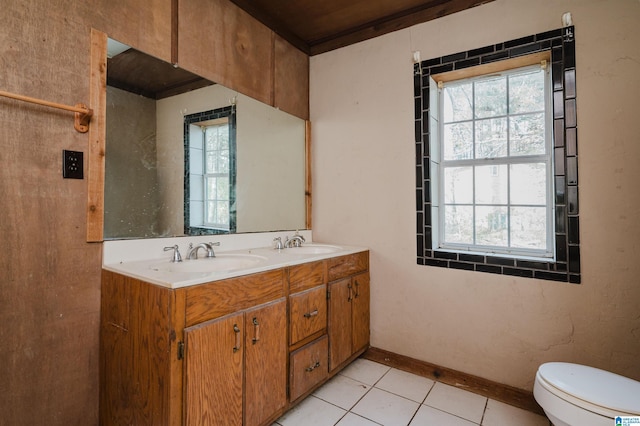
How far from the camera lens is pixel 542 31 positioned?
1.83m

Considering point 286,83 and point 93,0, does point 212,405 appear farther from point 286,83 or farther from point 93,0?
point 286,83

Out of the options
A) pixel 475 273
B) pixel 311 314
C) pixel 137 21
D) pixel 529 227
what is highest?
pixel 137 21

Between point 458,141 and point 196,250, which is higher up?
point 458,141

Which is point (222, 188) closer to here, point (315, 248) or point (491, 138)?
point (315, 248)

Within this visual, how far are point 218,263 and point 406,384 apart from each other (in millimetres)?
1439

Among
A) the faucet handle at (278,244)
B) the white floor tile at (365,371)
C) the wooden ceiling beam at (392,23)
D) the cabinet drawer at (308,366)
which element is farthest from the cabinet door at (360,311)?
the wooden ceiling beam at (392,23)

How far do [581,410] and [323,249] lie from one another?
65.4 inches

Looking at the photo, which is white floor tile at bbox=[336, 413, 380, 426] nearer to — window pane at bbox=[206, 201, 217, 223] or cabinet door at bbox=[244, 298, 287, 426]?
cabinet door at bbox=[244, 298, 287, 426]

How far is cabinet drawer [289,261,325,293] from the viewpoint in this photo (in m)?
1.72

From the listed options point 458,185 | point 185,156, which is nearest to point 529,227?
point 458,185

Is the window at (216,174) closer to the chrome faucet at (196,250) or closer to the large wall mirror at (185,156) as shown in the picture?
the large wall mirror at (185,156)

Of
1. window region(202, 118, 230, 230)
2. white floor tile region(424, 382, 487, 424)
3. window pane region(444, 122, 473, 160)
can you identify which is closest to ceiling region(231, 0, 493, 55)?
window pane region(444, 122, 473, 160)

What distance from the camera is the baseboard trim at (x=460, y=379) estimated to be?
1.83m

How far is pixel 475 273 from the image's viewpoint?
6.64 ft
